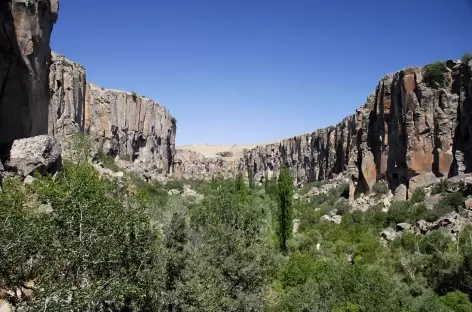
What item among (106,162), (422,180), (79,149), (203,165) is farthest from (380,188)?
(203,165)

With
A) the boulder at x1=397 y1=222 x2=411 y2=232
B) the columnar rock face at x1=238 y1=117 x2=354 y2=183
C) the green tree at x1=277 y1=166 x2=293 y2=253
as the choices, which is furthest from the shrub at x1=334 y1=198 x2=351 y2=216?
the columnar rock face at x1=238 y1=117 x2=354 y2=183

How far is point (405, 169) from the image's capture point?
46.5 m

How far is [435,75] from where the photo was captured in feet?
144

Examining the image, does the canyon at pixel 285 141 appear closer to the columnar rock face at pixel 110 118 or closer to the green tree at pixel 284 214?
the columnar rock face at pixel 110 118

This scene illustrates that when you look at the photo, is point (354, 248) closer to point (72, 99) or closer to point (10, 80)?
point (10, 80)

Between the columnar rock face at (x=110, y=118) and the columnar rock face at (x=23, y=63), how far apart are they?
1716 cm

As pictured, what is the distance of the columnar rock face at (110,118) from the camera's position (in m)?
51.6

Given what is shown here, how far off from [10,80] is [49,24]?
5062 mm

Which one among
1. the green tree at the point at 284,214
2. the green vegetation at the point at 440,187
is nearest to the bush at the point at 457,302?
the green tree at the point at 284,214

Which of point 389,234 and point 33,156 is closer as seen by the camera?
point 33,156

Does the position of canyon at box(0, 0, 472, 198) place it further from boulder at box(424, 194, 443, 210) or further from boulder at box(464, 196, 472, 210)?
boulder at box(464, 196, 472, 210)

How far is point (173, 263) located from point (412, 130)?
39772 mm

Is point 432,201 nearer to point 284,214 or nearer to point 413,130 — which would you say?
point 413,130

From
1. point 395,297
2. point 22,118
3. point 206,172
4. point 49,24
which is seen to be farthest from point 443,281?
point 206,172
